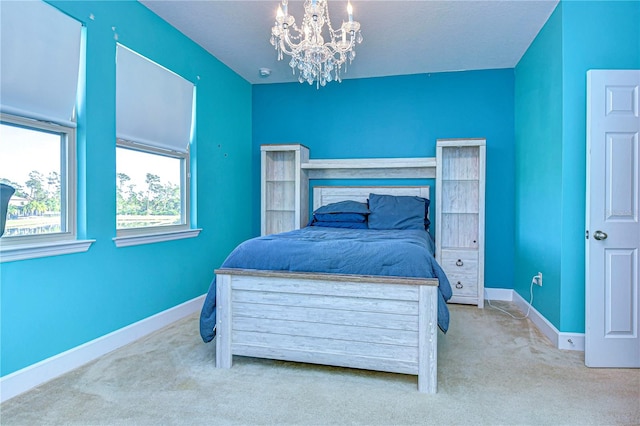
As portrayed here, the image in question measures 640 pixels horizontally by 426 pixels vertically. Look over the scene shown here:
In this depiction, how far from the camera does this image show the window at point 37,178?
210cm

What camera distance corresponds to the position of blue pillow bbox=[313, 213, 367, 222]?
4082 millimetres

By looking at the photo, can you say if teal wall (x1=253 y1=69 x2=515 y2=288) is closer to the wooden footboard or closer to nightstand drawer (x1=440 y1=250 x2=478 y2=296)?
nightstand drawer (x1=440 y1=250 x2=478 y2=296)

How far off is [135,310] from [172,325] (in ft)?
1.40

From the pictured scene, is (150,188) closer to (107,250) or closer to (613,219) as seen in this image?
(107,250)

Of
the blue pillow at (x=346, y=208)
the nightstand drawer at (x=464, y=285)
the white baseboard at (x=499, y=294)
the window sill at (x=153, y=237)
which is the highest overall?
the blue pillow at (x=346, y=208)

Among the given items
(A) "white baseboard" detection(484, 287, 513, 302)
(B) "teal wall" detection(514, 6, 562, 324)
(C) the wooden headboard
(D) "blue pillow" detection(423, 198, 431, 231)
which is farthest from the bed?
(A) "white baseboard" detection(484, 287, 513, 302)

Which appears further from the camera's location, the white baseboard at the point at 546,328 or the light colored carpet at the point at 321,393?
the white baseboard at the point at 546,328

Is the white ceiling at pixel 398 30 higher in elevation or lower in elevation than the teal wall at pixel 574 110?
higher

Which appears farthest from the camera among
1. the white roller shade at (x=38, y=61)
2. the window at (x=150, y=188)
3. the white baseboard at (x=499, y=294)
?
the white baseboard at (x=499, y=294)

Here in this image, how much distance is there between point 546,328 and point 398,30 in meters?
2.81

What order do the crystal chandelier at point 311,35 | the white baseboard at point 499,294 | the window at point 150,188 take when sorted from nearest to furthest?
the crystal chandelier at point 311,35 < the window at point 150,188 < the white baseboard at point 499,294

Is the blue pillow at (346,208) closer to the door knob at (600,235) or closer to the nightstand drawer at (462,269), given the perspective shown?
the nightstand drawer at (462,269)

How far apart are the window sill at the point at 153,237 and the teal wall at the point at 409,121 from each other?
1421 mm

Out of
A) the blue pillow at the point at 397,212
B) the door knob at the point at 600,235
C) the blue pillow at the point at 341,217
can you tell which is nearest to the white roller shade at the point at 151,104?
the blue pillow at the point at 341,217
